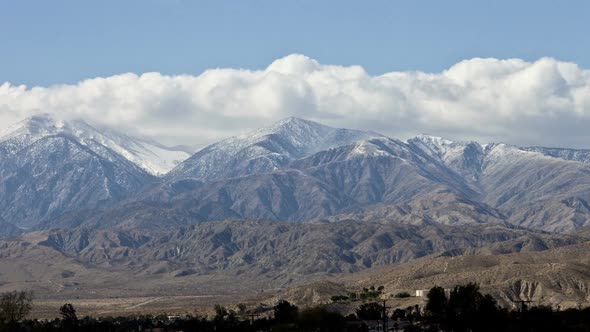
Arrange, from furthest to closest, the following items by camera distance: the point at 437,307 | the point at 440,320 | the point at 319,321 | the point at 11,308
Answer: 1. the point at 11,308
2. the point at 319,321
3. the point at 437,307
4. the point at 440,320

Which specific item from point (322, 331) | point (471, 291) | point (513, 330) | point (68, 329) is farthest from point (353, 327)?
point (68, 329)

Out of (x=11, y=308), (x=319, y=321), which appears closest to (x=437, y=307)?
(x=319, y=321)

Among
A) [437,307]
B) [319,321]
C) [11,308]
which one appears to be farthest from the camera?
[11,308]

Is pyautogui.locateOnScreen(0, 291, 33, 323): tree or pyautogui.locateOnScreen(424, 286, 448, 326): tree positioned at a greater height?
pyautogui.locateOnScreen(0, 291, 33, 323): tree

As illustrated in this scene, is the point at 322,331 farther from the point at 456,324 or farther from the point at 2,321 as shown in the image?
the point at 2,321

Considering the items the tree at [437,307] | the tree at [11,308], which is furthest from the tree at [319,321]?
the tree at [11,308]

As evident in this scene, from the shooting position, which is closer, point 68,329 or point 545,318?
point 545,318

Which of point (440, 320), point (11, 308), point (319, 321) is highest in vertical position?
point (11, 308)

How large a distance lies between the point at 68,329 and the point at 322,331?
50775 mm

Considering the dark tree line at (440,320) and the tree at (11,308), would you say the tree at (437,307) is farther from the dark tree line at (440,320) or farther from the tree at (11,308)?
the tree at (11,308)

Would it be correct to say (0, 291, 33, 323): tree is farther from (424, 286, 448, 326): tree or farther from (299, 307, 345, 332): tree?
(424, 286, 448, 326): tree

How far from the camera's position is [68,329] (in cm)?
19700

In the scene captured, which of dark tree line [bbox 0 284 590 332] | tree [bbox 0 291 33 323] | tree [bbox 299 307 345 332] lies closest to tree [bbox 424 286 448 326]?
dark tree line [bbox 0 284 590 332]

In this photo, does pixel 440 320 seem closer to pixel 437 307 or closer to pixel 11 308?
pixel 437 307
